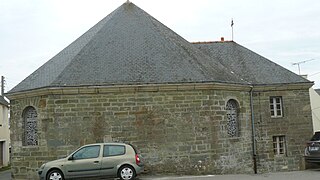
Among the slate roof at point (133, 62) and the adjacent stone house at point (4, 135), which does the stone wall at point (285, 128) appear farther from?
the adjacent stone house at point (4, 135)

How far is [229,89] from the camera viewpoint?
16.2 m

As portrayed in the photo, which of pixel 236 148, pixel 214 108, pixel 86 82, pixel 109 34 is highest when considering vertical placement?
pixel 109 34

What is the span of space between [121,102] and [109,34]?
3851mm

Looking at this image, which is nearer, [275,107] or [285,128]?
[285,128]

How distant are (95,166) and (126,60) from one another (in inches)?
207

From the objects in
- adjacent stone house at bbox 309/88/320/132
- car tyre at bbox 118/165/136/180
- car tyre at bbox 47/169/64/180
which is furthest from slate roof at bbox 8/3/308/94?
adjacent stone house at bbox 309/88/320/132

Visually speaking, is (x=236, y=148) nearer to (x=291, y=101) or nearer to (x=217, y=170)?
(x=217, y=170)

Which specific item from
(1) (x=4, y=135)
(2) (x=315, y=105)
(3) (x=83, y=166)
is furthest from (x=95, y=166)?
(1) (x=4, y=135)

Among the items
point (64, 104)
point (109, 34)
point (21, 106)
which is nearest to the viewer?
point (64, 104)

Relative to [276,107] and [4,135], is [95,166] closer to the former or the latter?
[276,107]

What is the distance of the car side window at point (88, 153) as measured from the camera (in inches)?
480

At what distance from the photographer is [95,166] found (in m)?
12.0

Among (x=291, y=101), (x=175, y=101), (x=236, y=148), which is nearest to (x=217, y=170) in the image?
(x=236, y=148)

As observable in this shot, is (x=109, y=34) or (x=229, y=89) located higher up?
Answer: (x=109, y=34)
